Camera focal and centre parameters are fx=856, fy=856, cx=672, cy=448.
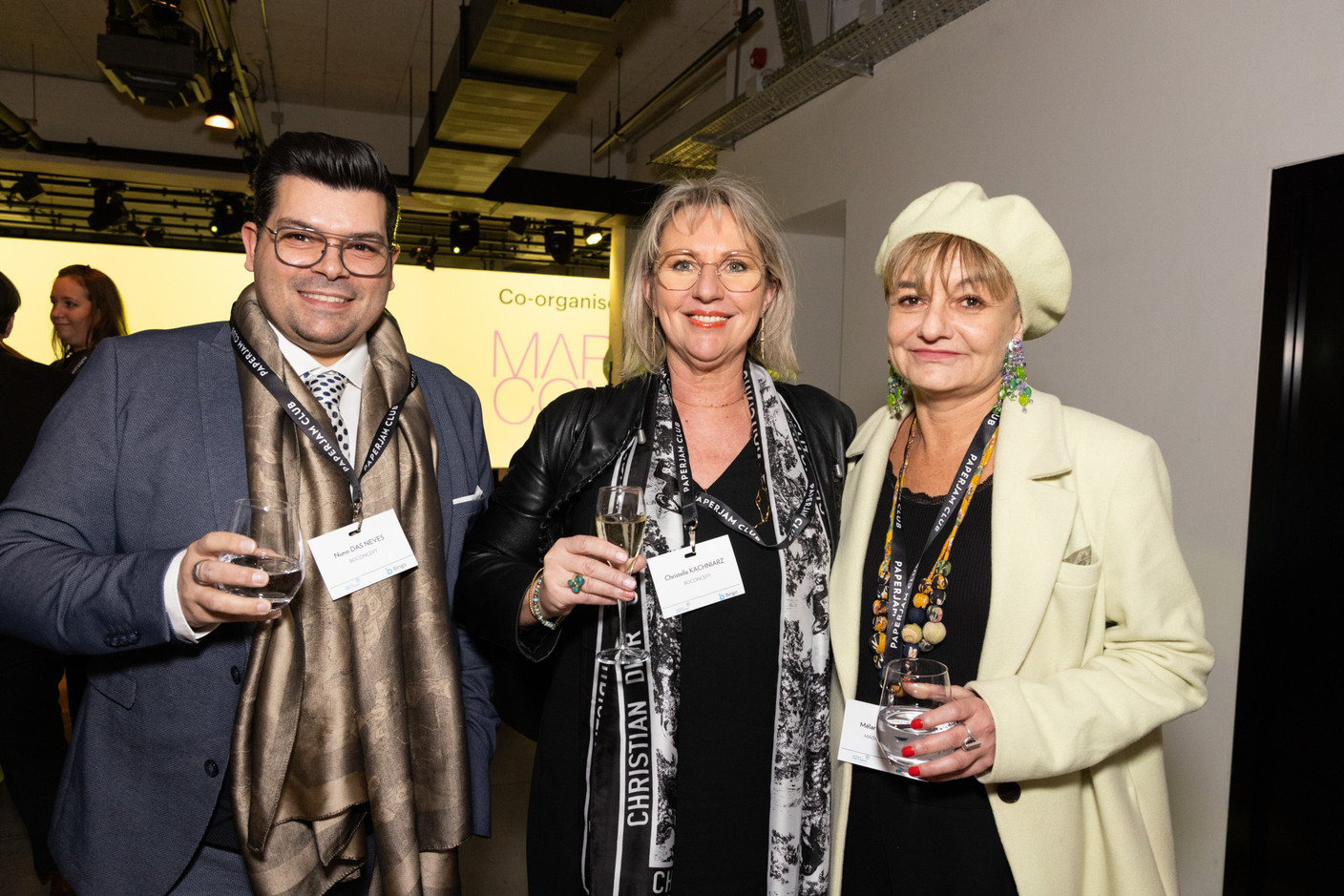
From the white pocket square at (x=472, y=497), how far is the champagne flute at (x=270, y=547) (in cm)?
55

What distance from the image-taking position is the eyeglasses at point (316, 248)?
5.40ft

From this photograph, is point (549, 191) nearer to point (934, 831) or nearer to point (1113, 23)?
point (1113, 23)

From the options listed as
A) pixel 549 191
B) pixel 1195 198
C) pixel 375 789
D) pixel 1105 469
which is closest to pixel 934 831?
pixel 1105 469

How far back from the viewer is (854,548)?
5.78 ft

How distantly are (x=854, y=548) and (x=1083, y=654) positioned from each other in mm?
458

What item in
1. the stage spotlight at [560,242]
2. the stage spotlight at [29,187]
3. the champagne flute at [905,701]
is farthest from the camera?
the stage spotlight at [560,242]

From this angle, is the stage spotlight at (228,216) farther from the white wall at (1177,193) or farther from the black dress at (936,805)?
the black dress at (936,805)

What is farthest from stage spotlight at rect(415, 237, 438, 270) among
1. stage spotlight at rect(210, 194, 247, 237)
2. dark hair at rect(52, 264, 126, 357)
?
dark hair at rect(52, 264, 126, 357)

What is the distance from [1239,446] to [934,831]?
1.96 meters

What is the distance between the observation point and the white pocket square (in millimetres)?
1905

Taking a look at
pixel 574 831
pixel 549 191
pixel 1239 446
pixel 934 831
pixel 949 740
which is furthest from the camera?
pixel 549 191

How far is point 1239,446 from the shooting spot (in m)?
2.77

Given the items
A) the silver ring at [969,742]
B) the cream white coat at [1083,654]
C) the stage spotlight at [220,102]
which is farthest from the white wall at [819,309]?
the silver ring at [969,742]

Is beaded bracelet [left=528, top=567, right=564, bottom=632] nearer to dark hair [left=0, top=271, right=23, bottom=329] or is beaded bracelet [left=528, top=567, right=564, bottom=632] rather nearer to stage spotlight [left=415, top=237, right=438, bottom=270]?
dark hair [left=0, top=271, right=23, bottom=329]
